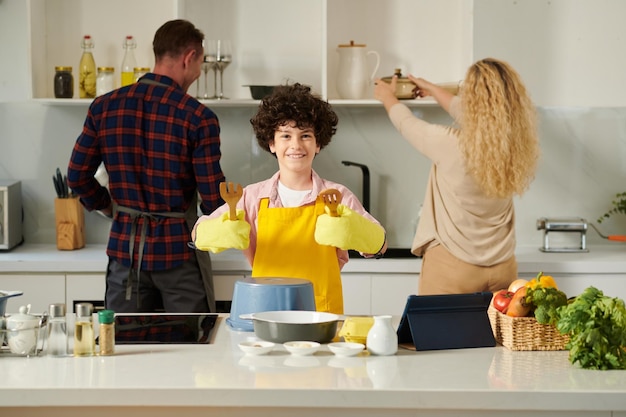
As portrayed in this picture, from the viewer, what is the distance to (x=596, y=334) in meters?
2.17

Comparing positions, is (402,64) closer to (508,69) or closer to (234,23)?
(234,23)

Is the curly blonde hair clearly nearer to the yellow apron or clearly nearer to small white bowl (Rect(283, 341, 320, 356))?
the yellow apron

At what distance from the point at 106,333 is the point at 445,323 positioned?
847 mm

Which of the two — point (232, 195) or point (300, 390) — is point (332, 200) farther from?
point (300, 390)

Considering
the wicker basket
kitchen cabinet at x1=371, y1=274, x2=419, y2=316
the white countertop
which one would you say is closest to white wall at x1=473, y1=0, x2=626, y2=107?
the white countertop

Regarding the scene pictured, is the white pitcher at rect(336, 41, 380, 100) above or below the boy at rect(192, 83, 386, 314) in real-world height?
above


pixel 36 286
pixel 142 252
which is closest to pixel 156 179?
pixel 142 252

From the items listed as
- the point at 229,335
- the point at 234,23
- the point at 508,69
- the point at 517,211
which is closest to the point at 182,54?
the point at 234,23

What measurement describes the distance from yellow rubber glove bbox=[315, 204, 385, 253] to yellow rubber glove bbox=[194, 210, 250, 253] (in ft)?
0.68

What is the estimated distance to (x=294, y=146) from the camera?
2.84m

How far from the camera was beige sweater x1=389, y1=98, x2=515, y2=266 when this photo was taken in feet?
10.6

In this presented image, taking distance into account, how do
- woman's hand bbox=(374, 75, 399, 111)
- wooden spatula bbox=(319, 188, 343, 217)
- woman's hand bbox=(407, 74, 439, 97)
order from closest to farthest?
wooden spatula bbox=(319, 188, 343, 217)
woman's hand bbox=(374, 75, 399, 111)
woman's hand bbox=(407, 74, 439, 97)

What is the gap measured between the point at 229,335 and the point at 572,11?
2.66 m

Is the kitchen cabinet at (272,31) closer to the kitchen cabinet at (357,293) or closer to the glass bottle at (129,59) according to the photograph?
the glass bottle at (129,59)
